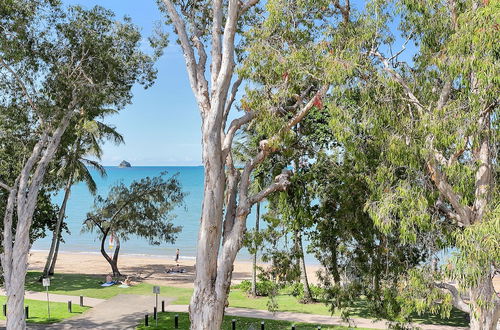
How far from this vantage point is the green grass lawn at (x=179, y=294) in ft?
66.6

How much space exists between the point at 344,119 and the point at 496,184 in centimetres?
327

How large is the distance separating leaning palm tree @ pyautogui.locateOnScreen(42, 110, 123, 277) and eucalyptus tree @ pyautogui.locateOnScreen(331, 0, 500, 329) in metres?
17.9

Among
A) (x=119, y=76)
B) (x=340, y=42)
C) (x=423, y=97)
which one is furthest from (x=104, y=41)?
(x=423, y=97)

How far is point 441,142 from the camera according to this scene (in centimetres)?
886

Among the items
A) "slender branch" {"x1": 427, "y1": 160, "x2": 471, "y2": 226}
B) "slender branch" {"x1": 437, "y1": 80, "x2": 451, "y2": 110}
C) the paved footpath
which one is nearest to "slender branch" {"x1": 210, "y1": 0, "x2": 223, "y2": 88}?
"slender branch" {"x1": 437, "y1": 80, "x2": 451, "y2": 110}

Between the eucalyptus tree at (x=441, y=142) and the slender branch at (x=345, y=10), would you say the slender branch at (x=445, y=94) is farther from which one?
the slender branch at (x=345, y=10)

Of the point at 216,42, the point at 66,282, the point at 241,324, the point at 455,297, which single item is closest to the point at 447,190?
the point at 455,297

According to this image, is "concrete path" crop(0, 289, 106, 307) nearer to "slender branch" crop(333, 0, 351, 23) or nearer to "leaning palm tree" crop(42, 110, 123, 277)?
"leaning palm tree" crop(42, 110, 123, 277)

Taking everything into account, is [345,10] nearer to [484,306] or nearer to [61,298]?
[484,306]

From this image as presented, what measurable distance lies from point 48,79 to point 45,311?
33.4 feet

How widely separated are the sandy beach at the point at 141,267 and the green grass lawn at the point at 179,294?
84.8 inches

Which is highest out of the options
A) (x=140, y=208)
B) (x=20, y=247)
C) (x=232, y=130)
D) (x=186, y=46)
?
(x=186, y=46)

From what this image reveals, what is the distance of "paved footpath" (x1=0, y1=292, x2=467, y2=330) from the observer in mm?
18172

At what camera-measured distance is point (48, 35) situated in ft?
50.9
